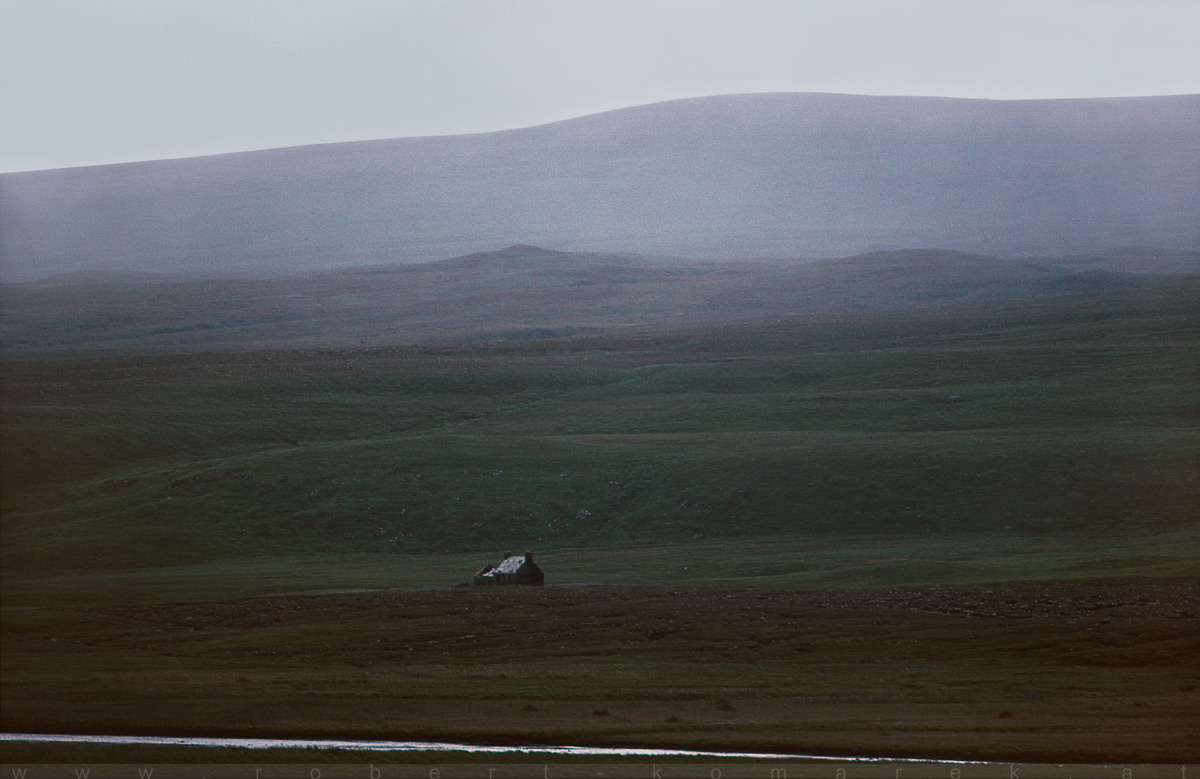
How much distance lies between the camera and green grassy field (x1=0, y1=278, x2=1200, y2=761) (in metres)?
32.3

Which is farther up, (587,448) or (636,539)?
(587,448)

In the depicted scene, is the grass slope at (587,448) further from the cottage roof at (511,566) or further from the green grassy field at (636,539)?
the cottage roof at (511,566)

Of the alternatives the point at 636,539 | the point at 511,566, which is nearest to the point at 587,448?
the point at 636,539

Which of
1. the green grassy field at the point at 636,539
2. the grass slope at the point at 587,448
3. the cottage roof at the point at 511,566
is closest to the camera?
the green grassy field at the point at 636,539

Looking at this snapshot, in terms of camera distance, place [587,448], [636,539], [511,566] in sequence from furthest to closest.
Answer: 1. [587,448]
2. [636,539]
3. [511,566]

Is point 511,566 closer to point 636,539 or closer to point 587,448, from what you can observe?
point 636,539

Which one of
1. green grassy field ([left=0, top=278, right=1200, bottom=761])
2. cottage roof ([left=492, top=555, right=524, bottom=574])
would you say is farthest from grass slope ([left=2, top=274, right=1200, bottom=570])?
cottage roof ([left=492, top=555, right=524, bottom=574])

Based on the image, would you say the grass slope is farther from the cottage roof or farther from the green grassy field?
the cottage roof

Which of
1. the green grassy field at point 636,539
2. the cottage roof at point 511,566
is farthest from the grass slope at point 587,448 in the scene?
the cottage roof at point 511,566

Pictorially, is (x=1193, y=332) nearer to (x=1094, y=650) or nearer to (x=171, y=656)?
(x=1094, y=650)

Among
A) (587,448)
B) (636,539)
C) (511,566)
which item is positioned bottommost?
(636,539)

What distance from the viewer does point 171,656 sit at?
131 ft

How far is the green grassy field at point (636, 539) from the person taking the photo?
32.3m

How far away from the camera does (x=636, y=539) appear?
8088 centimetres
